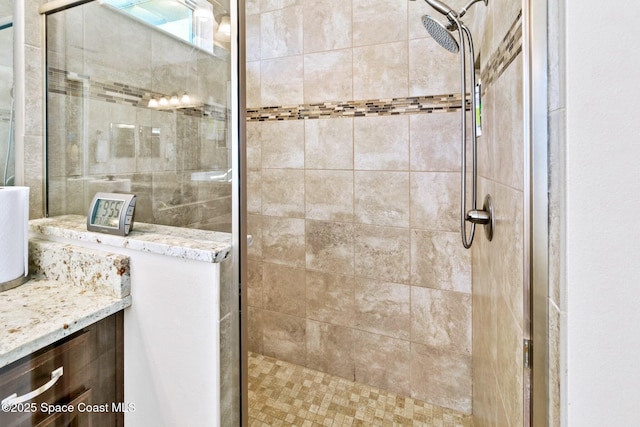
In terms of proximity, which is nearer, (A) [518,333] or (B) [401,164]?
(A) [518,333]

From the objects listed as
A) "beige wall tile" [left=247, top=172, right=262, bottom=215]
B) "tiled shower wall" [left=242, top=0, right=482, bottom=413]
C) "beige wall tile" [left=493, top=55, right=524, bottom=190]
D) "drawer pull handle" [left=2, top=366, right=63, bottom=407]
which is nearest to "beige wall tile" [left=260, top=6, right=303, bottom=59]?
"tiled shower wall" [left=242, top=0, right=482, bottom=413]

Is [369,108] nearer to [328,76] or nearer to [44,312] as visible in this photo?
[328,76]

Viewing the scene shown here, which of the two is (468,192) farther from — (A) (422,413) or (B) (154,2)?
(B) (154,2)

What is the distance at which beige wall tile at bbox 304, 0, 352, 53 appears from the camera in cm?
172

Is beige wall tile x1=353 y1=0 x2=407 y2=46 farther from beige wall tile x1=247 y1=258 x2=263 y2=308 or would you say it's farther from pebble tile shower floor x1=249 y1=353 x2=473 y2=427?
pebble tile shower floor x1=249 y1=353 x2=473 y2=427

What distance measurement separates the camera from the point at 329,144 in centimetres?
180

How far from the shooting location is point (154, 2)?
3.37 feet

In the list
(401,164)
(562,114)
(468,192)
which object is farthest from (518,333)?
(401,164)

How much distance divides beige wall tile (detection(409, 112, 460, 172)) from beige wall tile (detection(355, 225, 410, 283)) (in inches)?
14.5

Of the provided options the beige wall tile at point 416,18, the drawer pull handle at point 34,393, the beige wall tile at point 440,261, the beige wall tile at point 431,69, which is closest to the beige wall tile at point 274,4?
the beige wall tile at point 416,18

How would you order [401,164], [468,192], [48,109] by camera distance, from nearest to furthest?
1. [48,109]
2. [468,192]
3. [401,164]

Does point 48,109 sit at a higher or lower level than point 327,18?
lower

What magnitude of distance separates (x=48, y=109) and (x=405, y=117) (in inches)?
60.1

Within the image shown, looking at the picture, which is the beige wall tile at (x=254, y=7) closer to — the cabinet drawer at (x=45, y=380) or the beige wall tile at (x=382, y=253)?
the beige wall tile at (x=382, y=253)
